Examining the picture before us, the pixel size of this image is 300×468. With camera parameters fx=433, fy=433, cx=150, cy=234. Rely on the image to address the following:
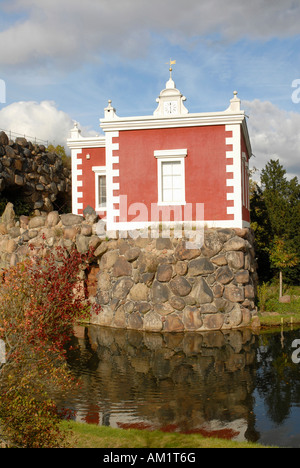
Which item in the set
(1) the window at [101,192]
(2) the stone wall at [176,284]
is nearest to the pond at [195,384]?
(2) the stone wall at [176,284]

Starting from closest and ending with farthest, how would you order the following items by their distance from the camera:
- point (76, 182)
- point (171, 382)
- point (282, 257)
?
point (171, 382)
point (282, 257)
point (76, 182)

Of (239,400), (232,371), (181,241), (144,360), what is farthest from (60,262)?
(239,400)

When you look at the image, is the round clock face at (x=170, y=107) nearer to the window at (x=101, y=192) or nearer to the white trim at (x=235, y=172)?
the white trim at (x=235, y=172)

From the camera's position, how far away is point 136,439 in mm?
5719

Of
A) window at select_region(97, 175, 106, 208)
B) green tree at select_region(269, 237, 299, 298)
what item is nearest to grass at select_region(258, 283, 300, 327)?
green tree at select_region(269, 237, 299, 298)

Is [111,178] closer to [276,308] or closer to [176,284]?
[176,284]

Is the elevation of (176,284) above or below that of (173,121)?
below

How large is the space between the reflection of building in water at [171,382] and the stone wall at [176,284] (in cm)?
77

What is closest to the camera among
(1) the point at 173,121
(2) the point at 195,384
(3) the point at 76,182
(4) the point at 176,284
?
(2) the point at 195,384

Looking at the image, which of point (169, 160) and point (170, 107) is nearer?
point (169, 160)

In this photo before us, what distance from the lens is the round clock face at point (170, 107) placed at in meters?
15.2

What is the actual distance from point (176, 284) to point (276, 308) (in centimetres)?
436

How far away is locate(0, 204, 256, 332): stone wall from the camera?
13477 millimetres

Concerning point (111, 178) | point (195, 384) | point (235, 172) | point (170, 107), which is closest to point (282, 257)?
point (235, 172)
